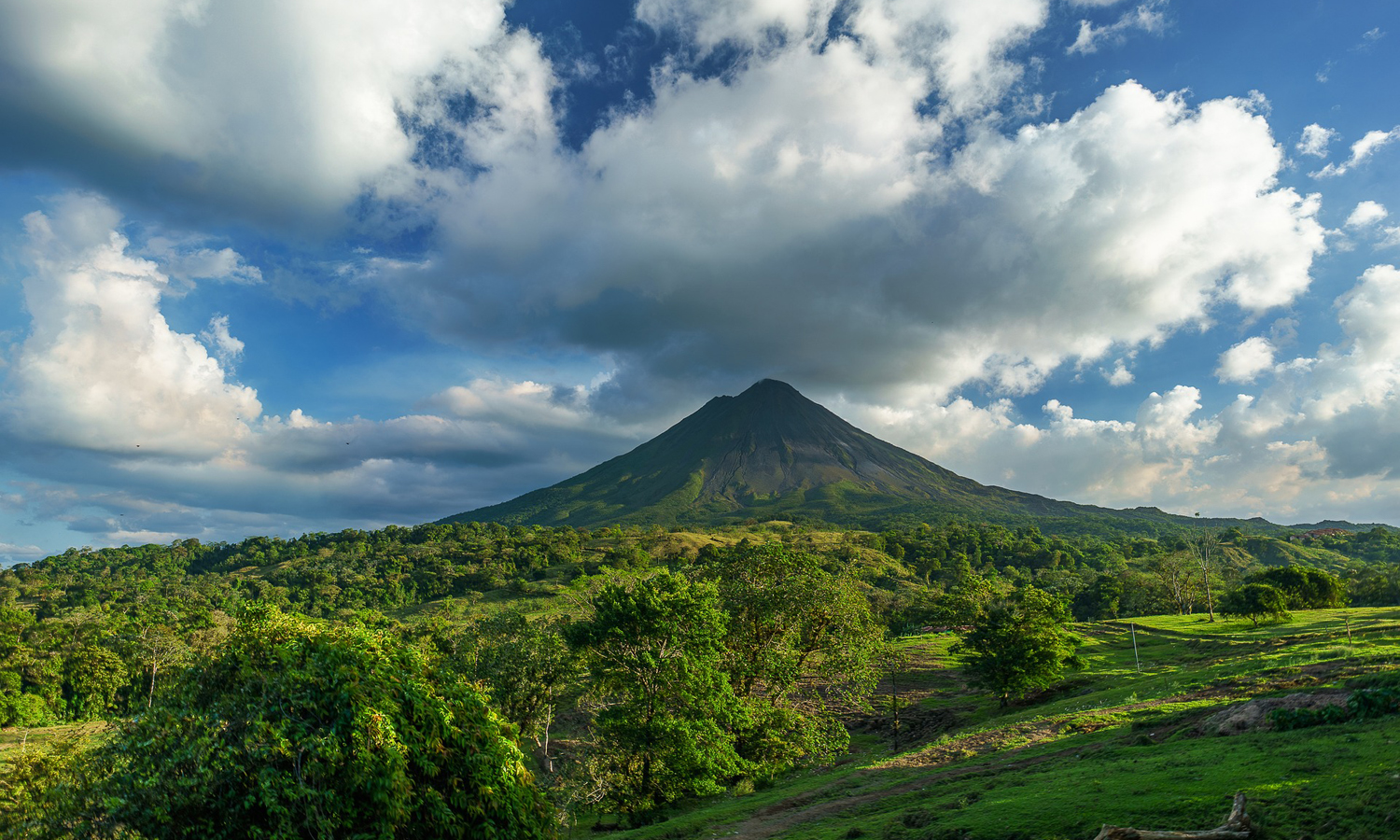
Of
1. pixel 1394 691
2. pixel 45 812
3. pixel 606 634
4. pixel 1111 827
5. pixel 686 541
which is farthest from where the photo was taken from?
pixel 686 541

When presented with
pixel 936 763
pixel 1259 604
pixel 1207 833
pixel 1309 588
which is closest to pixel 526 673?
pixel 936 763

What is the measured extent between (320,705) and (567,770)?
1897cm

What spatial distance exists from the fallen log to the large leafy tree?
61.0ft

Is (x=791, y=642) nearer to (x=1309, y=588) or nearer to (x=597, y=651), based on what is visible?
(x=597, y=651)

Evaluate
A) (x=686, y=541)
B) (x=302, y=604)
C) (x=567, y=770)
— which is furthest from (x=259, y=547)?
(x=567, y=770)

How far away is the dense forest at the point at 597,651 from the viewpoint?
33.4 feet

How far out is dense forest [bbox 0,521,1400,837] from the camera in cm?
1019

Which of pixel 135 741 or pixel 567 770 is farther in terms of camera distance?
pixel 567 770

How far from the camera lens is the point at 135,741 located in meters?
9.12

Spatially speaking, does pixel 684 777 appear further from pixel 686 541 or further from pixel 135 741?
pixel 686 541

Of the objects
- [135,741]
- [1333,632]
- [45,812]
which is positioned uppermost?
[135,741]

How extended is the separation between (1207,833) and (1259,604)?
2419 inches

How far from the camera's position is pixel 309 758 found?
28.9ft

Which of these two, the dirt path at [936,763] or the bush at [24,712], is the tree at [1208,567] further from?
the bush at [24,712]
